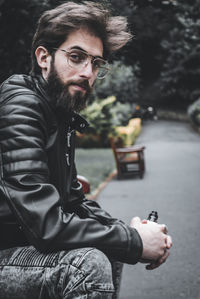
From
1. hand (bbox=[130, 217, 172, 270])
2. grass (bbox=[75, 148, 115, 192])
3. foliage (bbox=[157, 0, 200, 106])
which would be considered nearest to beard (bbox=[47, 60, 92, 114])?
hand (bbox=[130, 217, 172, 270])

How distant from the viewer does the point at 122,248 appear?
171 centimetres

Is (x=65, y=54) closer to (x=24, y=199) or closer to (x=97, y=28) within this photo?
(x=97, y=28)

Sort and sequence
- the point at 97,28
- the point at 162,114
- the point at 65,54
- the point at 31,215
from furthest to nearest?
the point at 162,114
the point at 97,28
the point at 65,54
the point at 31,215

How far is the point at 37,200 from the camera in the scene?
5.25 feet

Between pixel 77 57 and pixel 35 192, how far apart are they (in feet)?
3.05

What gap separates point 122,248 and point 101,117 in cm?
1496

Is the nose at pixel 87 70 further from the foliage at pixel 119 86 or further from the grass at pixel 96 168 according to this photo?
the foliage at pixel 119 86

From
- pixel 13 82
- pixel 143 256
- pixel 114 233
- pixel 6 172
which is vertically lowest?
pixel 143 256

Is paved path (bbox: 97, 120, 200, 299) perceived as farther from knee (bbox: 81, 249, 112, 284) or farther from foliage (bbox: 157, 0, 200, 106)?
foliage (bbox: 157, 0, 200, 106)

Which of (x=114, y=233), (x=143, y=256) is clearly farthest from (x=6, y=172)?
(x=143, y=256)

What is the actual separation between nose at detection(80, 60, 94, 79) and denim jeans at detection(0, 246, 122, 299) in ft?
3.42

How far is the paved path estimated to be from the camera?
339 cm

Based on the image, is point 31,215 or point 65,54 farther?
point 65,54

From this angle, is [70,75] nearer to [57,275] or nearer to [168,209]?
[57,275]
